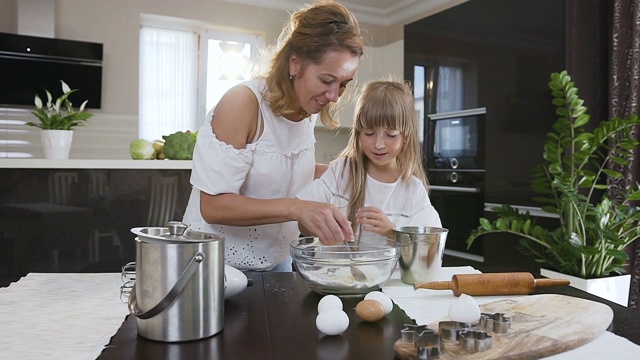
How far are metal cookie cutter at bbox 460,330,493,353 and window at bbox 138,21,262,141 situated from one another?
13.1ft

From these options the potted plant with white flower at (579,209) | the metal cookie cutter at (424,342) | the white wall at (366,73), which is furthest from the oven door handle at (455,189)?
the metal cookie cutter at (424,342)

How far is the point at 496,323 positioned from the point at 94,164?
220 centimetres

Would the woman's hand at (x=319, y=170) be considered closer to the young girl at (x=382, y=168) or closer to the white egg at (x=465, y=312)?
the young girl at (x=382, y=168)

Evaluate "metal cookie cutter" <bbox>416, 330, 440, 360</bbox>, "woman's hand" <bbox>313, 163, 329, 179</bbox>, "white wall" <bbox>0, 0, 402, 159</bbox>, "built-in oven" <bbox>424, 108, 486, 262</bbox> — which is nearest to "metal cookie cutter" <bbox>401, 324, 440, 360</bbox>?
"metal cookie cutter" <bbox>416, 330, 440, 360</bbox>

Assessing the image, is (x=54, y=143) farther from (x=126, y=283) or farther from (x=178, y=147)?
(x=126, y=283)

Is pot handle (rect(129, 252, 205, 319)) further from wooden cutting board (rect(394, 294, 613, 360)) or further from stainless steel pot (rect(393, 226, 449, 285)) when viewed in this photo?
stainless steel pot (rect(393, 226, 449, 285))

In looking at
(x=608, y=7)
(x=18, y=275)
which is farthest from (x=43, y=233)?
(x=608, y=7)

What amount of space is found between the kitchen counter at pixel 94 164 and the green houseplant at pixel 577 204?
1.55m

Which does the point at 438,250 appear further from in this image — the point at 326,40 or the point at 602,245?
the point at 602,245

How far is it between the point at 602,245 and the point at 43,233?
8.18 ft

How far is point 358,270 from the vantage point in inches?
38.2

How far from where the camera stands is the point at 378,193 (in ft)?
5.18

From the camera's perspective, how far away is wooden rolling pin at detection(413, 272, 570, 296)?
38.6 inches

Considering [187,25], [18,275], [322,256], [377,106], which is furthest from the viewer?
[187,25]
